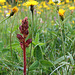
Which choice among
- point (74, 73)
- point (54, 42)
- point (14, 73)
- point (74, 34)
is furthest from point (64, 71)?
point (74, 34)

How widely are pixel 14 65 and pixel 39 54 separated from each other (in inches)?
7.2

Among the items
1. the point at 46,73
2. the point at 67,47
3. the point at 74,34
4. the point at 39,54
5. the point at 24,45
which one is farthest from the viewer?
the point at 74,34

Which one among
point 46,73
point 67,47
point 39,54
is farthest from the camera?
point 67,47

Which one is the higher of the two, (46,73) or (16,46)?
(16,46)

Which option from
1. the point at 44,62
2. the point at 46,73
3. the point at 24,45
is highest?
the point at 24,45

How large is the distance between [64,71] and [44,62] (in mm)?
134

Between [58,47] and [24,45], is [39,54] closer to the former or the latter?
[24,45]

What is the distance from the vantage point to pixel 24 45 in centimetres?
56

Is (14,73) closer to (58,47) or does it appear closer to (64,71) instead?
(64,71)

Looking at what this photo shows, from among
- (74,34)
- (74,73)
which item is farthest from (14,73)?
(74,34)

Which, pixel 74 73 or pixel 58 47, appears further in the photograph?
pixel 58 47

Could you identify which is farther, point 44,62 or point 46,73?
point 46,73

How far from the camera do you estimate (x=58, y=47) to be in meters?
1.26

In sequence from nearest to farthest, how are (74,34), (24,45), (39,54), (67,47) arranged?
(24,45) → (39,54) → (67,47) → (74,34)
